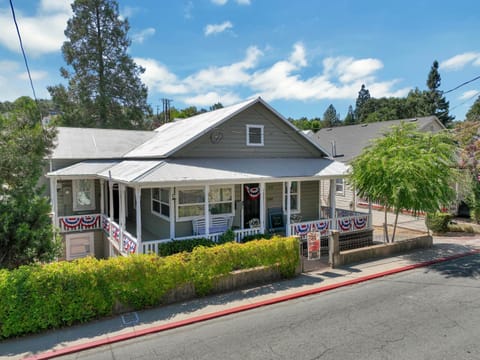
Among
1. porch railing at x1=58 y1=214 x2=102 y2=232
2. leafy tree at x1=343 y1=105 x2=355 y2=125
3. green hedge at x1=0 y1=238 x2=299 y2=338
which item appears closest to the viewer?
green hedge at x1=0 y1=238 x2=299 y2=338

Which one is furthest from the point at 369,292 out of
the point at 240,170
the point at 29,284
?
the point at 29,284

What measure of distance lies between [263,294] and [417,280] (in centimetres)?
505

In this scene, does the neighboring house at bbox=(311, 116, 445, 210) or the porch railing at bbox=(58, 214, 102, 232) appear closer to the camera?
the porch railing at bbox=(58, 214, 102, 232)

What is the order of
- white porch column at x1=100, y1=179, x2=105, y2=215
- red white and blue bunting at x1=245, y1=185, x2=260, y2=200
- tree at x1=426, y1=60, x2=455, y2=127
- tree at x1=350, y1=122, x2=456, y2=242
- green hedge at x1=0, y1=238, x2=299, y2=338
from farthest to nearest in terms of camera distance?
tree at x1=426, y1=60, x2=455, y2=127 → white porch column at x1=100, y1=179, x2=105, y2=215 → red white and blue bunting at x1=245, y1=185, x2=260, y2=200 → tree at x1=350, y1=122, x2=456, y2=242 → green hedge at x1=0, y1=238, x2=299, y2=338

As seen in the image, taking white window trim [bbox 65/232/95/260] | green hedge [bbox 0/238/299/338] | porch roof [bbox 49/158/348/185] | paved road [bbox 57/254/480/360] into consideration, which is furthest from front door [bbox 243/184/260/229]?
white window trim [bbox 65/232/95/260]

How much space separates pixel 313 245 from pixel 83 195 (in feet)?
38.3

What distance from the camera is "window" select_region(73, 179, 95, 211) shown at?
1586 centimetres

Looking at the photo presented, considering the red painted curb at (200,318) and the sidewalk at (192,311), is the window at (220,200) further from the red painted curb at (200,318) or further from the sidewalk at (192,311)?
the red painted curb at (200,318)

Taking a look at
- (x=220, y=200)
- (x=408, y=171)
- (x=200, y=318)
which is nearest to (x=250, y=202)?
(x=220, y=200)

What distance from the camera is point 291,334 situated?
6703mm

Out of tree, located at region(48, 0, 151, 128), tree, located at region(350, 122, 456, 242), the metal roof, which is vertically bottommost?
tree, located at region(350, 122, 456, 242)

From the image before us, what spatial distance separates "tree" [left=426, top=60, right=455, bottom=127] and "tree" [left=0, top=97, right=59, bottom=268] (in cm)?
6282

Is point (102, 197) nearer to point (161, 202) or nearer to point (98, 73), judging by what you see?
point (161, 202)

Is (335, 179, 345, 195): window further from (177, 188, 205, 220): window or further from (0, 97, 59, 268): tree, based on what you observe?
(0, 97, 59, 268): tree
